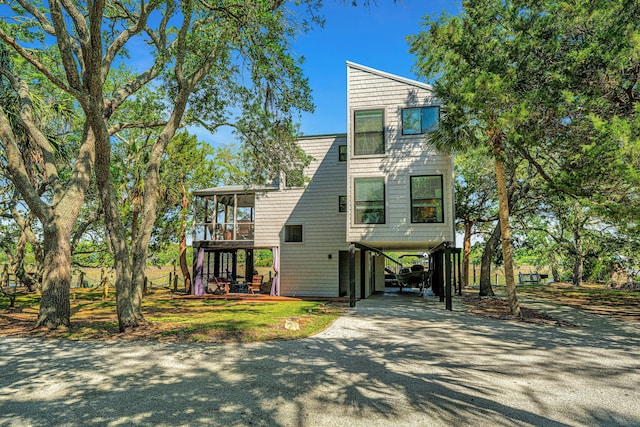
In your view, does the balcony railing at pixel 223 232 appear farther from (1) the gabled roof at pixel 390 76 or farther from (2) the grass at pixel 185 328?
(1) the gabled roof at pixel 390 76

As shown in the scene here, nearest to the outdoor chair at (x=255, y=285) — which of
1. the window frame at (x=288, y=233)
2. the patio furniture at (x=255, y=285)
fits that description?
the patio furniture at (x=255, y=285)

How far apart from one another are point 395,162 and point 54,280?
10.5 metres

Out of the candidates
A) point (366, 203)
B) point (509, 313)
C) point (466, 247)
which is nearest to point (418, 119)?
point (366, 203)

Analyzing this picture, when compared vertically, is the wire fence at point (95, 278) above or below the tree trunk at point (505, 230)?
below

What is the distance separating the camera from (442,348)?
6711 millimetres

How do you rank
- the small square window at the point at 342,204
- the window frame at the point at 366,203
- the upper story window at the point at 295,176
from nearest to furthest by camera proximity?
the upper story window at the point at 295,176, the window frame at the point at 366,203, the small square window at the point at 342,204

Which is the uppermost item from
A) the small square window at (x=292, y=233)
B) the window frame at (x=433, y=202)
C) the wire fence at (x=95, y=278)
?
the window frame at (x=433, y=202)

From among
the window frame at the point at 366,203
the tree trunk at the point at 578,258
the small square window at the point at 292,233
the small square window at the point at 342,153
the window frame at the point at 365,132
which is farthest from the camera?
the tree trunk at the point at 578,258

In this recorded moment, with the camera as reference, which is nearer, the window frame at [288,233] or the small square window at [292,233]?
the window frame at [288,233]

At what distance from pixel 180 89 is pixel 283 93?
2.49 m

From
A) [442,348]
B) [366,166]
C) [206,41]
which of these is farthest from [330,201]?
[442,348]

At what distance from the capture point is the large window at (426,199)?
13.0 metres

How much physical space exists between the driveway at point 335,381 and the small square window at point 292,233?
34.2 feet

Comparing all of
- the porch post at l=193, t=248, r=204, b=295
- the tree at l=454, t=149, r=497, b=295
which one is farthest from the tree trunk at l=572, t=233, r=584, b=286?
the porch post at l=193, t=248, r=204, b=295
